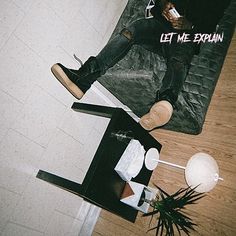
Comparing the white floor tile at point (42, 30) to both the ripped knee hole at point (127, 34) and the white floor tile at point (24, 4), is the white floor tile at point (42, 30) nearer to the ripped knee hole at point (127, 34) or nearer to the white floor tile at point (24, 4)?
the white floor tile at point (24, 4)

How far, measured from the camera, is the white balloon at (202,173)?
1536 millimetres

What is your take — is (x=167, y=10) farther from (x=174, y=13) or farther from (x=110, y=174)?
(x=110, y=174)

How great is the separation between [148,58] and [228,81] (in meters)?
0.73

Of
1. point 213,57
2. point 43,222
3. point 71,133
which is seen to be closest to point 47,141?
point 71,133

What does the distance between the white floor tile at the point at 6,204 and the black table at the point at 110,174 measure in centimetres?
23

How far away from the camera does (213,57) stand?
6.07 feet

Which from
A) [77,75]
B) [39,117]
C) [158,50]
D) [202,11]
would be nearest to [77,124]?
[39,117]

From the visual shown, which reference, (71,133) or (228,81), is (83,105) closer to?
(71,133)

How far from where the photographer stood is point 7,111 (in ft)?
5.23

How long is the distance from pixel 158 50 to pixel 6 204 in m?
1.54

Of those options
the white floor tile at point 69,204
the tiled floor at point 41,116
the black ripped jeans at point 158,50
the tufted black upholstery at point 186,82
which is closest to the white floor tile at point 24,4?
the tiled floor at point 41,116

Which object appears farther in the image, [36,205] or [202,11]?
[36,205]

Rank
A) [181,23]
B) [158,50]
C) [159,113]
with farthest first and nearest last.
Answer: [158,50]
[181,23]
[159,113]

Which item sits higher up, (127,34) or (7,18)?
(127,34)
